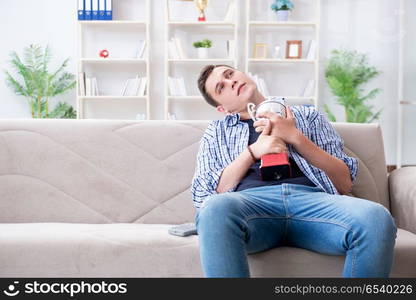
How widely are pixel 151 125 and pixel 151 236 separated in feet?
1.82

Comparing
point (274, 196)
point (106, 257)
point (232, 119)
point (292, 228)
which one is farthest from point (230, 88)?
point (106, 257)

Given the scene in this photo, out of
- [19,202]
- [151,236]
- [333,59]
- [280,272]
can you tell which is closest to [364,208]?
[280,272]

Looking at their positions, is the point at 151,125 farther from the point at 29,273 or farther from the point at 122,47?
the point at 122,47

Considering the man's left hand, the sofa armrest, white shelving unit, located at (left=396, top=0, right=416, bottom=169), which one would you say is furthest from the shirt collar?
white shelving unit, located at (left=396, top=0, right=416, bottom=169)

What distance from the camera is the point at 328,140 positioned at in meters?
1.92

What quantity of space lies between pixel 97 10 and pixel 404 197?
4.39m

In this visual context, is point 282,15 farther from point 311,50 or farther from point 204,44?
point 204,44

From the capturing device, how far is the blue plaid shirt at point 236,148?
1.81 meters

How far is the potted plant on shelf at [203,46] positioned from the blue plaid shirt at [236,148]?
385cm

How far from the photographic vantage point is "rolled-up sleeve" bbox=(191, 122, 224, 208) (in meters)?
1.81

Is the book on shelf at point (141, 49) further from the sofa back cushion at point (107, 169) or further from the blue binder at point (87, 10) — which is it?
the sofa back cushion at point (107, 169)

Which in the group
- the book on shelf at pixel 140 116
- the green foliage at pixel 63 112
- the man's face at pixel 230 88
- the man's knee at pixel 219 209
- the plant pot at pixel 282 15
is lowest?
the book on shelf at pixel 140 116

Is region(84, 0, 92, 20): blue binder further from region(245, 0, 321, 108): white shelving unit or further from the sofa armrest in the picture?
the sofa armrest

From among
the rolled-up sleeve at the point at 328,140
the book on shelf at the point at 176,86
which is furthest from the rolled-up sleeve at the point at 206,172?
the book on shelf at the point at 176,86
